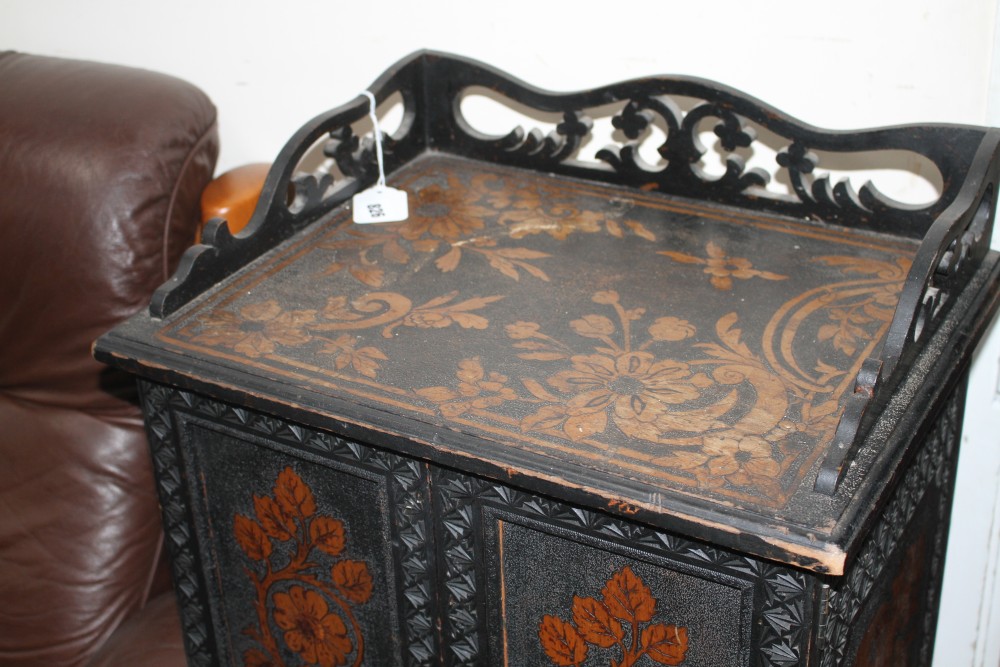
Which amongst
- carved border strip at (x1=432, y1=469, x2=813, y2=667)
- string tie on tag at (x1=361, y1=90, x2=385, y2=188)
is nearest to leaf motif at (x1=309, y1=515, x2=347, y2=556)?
carved border strip at (x1=432, y1=469, x2=813, y2=667)

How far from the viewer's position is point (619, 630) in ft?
3.55

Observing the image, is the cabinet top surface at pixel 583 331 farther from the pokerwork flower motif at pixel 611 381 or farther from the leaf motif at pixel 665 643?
the leaf motif at pixel 665 643

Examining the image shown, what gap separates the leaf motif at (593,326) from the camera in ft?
3.88

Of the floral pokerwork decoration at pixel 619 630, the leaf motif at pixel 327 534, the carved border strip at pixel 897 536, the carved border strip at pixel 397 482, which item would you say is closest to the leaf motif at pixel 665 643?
the floral pokerwork decoration at pixel 619 630

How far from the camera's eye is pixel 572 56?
153 centimetres

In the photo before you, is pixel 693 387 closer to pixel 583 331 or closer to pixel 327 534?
A: pixel 583 331

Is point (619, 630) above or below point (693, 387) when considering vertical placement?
below

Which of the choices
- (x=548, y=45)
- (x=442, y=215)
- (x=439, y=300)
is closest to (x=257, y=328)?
(x=439, y=300)

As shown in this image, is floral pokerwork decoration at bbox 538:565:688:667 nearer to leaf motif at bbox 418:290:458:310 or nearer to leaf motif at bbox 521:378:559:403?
leaf motif at bbox 521:378:559:403

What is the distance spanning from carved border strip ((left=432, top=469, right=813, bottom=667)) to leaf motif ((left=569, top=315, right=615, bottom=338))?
0.19m

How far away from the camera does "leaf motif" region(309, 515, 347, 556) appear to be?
3.95 ft

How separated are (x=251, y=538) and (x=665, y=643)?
472 millimetres

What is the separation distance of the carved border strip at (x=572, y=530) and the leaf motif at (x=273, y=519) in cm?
19

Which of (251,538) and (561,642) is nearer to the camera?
(561,642)
